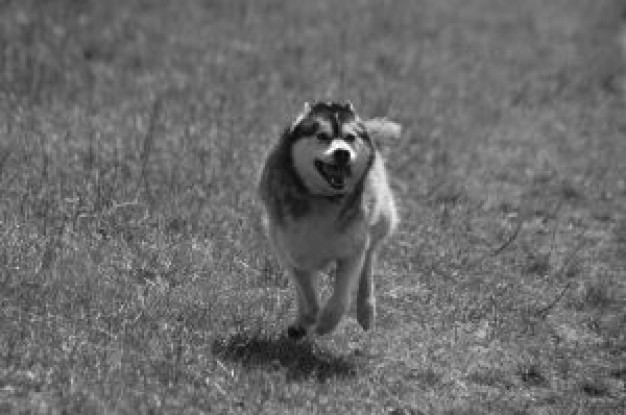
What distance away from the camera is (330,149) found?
24.9 feet

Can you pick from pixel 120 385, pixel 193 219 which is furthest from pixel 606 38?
pixel 120 385

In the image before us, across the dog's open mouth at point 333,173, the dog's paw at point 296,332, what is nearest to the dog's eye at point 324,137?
the dog's open mouth at point 333,173

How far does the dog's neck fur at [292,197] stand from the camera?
7.97 meters

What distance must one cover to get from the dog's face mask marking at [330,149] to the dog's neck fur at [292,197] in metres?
0.04

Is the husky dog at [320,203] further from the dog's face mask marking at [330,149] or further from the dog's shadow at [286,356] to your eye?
the dog's shadow at [286,356]

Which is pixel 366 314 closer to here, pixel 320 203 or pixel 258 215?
pixel 320 203

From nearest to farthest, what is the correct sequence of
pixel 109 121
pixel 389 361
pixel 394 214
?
pixel 389 361
pixel 394 214
pixel 109 121

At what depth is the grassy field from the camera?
7.47 meters

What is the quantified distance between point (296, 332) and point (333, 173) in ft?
3.76

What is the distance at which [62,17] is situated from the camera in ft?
52.6

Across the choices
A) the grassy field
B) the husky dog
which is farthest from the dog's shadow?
the husky dog

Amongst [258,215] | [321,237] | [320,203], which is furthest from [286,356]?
[258,215]

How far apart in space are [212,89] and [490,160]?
3.18m

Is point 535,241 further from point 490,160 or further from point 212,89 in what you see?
point 212,89
